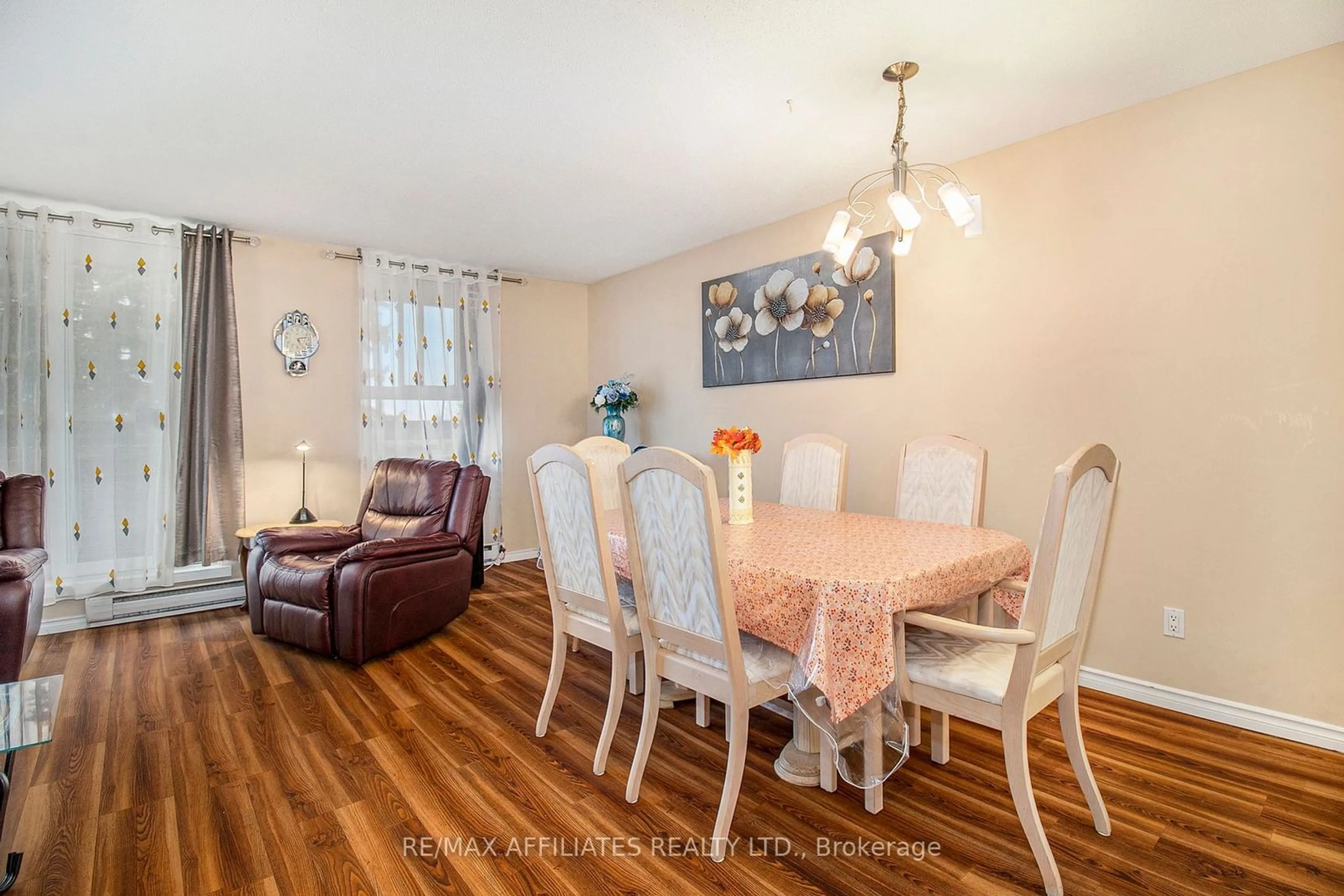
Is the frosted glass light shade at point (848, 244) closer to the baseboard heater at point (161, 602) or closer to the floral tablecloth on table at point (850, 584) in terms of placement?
the floral tablecloth on table at point (850, 584)

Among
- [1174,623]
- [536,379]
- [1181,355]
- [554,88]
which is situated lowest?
[1174,623]

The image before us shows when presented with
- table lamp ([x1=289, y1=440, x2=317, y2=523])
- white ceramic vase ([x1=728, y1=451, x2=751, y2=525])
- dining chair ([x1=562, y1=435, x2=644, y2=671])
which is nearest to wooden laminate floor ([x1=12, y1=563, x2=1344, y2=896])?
white ceramic vase ([x1=728, y1=451, x2=751, y2=525])

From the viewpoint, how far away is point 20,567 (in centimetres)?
257

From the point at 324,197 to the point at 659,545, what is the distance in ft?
9.96

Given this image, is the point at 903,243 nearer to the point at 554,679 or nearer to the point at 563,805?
the point at 554,679

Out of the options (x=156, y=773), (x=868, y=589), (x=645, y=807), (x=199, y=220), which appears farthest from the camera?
(x=199, y=220)

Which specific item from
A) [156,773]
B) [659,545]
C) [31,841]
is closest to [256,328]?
[156,773]

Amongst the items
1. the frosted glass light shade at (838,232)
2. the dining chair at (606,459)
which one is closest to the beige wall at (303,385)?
the dining chair at (606,459)

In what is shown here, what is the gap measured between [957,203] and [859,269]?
154 cm

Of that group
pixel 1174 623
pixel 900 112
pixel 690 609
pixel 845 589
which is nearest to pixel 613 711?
pixel 690 609

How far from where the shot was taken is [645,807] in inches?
77.1

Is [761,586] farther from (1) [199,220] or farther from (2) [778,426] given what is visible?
(1) [199,220]

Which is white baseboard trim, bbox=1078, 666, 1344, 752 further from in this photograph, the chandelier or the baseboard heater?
the baseboard heater

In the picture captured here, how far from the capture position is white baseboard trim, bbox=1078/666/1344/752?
226 cm
